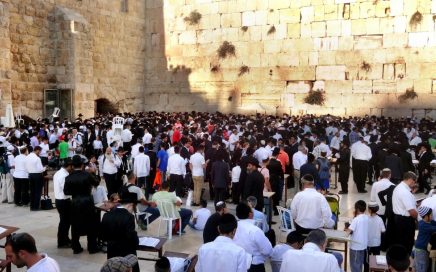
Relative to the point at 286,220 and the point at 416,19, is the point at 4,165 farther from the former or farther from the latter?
the point at 416,19

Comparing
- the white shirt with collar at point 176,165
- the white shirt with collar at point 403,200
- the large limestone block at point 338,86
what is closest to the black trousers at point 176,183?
the white shirt with collar at point 176,165

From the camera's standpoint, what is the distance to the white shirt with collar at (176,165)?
1047 cm

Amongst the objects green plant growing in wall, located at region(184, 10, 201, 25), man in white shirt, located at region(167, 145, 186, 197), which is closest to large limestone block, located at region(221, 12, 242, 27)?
green plant growing in wall, located at region(184, 10, 201, 25)

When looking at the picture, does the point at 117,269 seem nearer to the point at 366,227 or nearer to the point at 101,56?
the point at 366,227

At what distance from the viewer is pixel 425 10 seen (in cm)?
1992

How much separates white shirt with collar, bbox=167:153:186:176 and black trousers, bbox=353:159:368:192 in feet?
15.0

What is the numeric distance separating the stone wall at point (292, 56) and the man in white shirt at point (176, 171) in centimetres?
1323

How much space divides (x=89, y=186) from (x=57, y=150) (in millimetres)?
6693

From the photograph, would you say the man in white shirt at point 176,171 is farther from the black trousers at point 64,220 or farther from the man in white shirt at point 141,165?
the black trousers at point 64,220

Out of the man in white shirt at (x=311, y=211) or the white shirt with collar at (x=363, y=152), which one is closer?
the man in white shirt at (x=311, y=211)

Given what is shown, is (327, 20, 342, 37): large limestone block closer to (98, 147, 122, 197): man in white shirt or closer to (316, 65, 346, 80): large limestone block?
(316, 65, 346, 80): large limestone block

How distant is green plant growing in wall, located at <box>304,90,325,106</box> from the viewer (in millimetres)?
22438

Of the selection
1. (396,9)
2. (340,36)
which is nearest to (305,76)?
(340,36)

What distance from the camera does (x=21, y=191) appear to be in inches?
412
